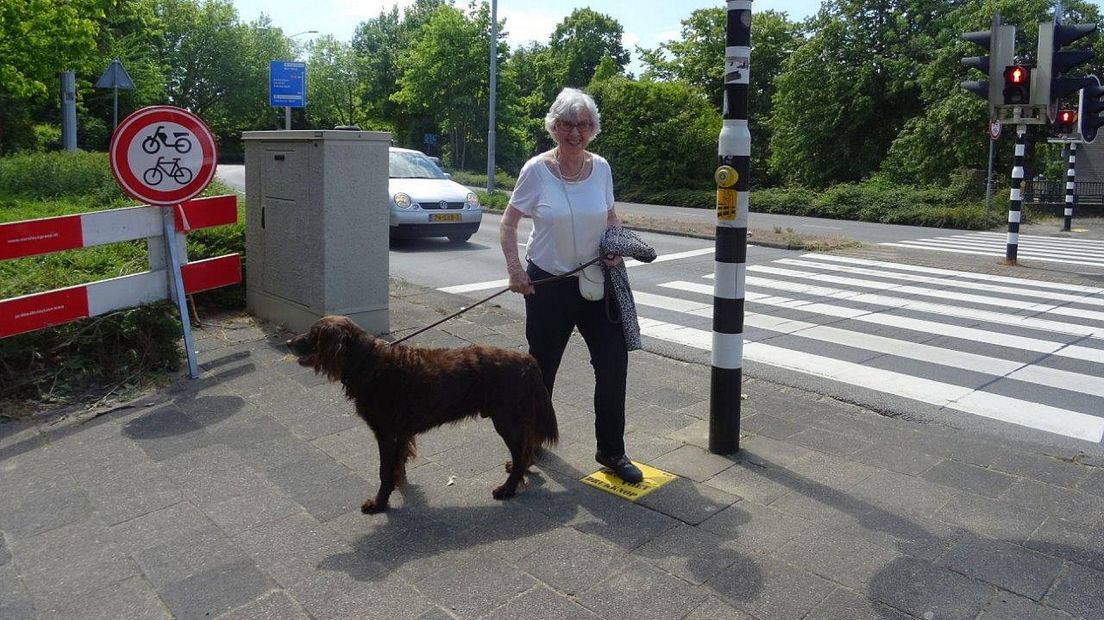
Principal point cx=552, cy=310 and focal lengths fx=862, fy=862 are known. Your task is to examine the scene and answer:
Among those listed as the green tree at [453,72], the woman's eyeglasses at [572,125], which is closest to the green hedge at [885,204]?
the green tree at [453,72]

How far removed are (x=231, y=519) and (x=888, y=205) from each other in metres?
27.1

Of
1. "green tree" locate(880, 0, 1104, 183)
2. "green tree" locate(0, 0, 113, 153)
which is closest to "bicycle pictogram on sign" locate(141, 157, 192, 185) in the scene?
"green tree" locate(0, 0, 113, 153)

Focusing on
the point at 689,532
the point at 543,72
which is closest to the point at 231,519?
the point at 689,532

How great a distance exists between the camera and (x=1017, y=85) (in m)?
12.9

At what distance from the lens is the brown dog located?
3.73m

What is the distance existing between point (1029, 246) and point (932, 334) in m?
11.7

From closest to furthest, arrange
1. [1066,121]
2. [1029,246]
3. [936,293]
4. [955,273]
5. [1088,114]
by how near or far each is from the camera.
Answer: [936,293]
[955,273]
[1029,246]
[1088,114]
[1066,121]

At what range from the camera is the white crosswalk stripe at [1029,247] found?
15.6m

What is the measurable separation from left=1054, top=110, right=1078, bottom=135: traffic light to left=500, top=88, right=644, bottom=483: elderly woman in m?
19.2

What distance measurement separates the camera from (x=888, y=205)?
27.6 metres

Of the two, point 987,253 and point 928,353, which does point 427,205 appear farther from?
point 987,253

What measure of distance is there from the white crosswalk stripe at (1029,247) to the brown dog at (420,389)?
45.6 ft

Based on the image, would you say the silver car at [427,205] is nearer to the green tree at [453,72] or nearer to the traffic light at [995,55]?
the traffic light at [995,55]

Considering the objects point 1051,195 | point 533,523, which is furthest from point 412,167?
point 1051,195
